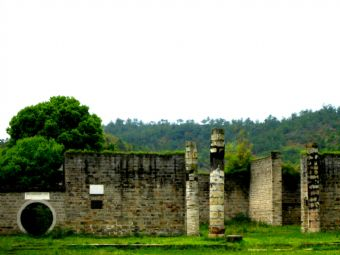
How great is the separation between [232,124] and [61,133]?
64528mm

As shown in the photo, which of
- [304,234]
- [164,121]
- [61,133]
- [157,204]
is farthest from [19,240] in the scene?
[164,121]

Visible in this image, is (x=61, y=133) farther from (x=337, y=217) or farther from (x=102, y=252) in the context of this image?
(x=102, y=252)

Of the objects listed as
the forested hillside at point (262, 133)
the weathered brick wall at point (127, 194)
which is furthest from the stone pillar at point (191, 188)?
the forested hillside at point (262, 133)

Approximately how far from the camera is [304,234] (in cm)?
2861

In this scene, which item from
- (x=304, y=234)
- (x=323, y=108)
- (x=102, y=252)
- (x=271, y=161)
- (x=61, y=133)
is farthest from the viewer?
(x=323, y=108)

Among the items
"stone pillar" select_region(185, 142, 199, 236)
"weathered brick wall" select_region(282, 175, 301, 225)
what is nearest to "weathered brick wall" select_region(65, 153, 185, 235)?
"stone pillar" select_region(185, 142, 199, 236)

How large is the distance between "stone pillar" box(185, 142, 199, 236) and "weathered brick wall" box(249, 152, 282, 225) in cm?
738

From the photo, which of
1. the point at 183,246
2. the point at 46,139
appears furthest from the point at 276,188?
the point at 183,246

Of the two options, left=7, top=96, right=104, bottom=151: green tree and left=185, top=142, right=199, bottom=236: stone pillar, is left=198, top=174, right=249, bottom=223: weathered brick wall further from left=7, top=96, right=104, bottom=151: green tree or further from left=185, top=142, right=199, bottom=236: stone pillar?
left=185, top=142, right=199, bottom=236: stone pillar

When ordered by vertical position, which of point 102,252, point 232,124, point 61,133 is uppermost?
point 232,124

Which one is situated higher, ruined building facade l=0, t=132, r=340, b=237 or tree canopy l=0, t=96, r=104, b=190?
tree canopy l=0, t=96, r=104, b=190

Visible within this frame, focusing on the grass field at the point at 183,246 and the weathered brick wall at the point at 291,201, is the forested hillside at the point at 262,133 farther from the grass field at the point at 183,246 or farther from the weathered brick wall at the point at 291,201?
the grass field at the point at 183,246

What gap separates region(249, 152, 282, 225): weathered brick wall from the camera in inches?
1404

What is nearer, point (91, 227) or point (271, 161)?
point (91, 227)
